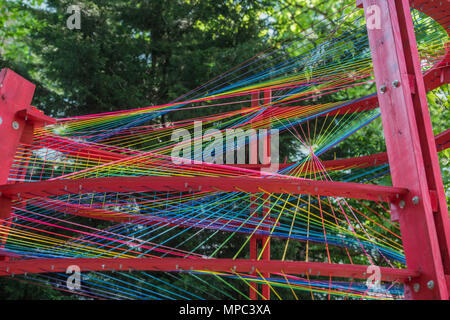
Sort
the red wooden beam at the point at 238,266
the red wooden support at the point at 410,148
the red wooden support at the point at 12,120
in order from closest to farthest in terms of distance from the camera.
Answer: the red wooden beam at the point at 238,266
the red wooden support at the point at 410,148
the red wooden support at the point at 12,120

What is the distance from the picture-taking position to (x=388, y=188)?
7.63 feet

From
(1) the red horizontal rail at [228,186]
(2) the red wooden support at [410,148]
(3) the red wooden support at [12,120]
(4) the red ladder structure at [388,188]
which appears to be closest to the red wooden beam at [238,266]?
(4) the red ladder structure at [388,188]

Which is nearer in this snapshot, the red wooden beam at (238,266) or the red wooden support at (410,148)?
the red wooden beam at (238,266)

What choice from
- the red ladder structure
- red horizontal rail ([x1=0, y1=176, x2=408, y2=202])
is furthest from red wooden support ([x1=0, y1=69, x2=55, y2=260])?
red horizontal rail ([x1=0, y1=176, x2=408, y2=202])

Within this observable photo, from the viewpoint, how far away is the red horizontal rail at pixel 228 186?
7.33ft

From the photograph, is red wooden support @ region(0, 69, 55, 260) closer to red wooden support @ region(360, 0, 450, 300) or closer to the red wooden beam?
the red wooden beam

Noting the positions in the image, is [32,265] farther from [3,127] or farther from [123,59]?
[123,59]

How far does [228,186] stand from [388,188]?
34.4 inches

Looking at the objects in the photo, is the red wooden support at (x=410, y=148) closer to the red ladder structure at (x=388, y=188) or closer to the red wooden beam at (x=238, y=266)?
the red ladder structure at (x=388, y=188)

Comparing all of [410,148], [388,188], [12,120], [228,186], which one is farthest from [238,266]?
[12,120]

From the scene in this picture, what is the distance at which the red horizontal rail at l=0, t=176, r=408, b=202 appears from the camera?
2234mm

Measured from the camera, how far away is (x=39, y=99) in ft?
24.6

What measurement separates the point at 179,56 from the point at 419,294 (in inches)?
246

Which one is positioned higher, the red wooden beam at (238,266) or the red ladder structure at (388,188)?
the red ladder structure at (388,188)
